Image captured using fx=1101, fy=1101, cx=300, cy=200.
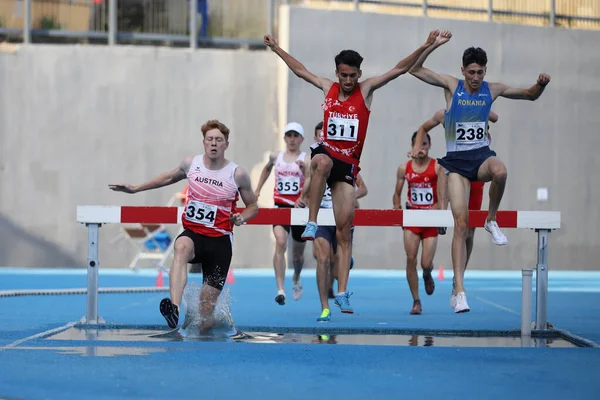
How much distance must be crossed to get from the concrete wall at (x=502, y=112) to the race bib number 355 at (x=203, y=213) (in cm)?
1506

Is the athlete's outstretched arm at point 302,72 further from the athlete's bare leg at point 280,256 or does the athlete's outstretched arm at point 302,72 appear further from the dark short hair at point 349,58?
the athlete's bare leg at point 280,256

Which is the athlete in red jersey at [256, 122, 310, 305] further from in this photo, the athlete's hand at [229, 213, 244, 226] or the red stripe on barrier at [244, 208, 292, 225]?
the athlete's hand at [229, 213, 244, 226]

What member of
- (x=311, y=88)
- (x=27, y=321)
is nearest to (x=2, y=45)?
(x=311, y=88)

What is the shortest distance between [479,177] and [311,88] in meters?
15.0

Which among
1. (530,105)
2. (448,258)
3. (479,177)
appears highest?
(530,105)

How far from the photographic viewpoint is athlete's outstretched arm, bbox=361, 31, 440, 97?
28.6ft

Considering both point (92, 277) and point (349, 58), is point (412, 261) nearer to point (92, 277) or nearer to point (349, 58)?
point (349, 58)

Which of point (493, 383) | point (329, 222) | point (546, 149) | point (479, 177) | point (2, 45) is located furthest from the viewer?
point (546, 149)

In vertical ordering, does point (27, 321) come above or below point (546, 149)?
below

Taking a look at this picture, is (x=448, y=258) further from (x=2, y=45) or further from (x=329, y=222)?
(x=329, y=222)

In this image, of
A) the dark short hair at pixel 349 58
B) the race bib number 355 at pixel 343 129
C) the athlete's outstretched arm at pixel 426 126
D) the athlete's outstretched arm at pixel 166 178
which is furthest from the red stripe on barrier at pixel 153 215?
the athlete's outstretched arm at pixel 426 126

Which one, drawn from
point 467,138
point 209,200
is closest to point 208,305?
point 209,200

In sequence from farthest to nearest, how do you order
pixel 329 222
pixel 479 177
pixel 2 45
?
pixel 2 45, pixel 329 222, pixel 479 177

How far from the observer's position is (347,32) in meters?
24.1
